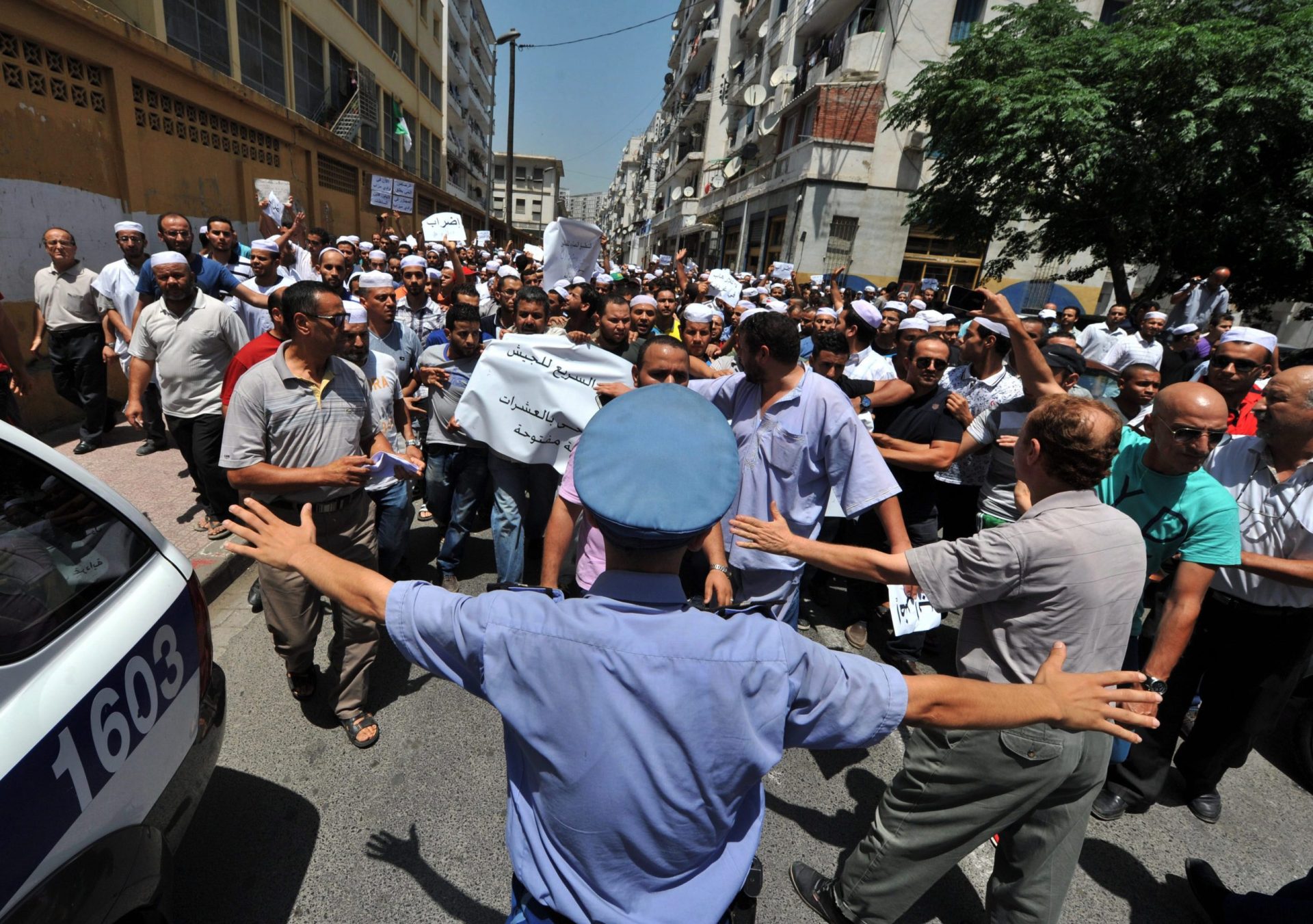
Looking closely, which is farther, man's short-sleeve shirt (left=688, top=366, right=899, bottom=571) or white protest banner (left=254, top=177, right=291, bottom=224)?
white protest banner (left=254, top=177, right=291, bottom=224)

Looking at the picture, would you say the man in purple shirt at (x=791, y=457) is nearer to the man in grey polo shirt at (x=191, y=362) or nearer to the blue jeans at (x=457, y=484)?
the blue jeans at (x=457, y=484)

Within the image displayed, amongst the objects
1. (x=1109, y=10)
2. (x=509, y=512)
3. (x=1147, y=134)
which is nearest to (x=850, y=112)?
(x=1109, y=10)

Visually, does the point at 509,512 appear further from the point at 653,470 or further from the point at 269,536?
the point at 653,470

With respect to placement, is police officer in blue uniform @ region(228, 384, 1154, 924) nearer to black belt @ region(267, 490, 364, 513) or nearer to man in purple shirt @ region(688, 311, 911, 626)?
man in purple shirt @ region(688, 311, 911, 626)

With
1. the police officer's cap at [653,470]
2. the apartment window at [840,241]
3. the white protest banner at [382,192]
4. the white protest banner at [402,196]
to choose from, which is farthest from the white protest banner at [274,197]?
the apartment window at [840,241]

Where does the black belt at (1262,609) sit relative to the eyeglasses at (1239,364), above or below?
below

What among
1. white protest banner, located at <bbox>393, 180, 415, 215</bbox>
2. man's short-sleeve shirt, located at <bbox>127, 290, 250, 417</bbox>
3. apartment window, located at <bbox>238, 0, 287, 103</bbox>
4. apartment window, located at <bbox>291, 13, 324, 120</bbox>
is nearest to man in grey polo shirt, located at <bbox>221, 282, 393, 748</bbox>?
man's short-sleeve shirt, located at <bbox>127, 290, 250, 417</bbox>

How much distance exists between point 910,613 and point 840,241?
23.3 meters

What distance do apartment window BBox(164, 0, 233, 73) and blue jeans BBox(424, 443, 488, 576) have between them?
36.6 ft

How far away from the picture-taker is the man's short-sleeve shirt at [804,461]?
2770mm

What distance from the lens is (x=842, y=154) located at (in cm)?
2289

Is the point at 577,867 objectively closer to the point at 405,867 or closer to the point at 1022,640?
the point at 1022,640

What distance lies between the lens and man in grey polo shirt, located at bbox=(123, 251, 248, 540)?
14.4 feet

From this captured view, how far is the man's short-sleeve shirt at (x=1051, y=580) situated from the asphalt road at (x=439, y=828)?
1234 mm
